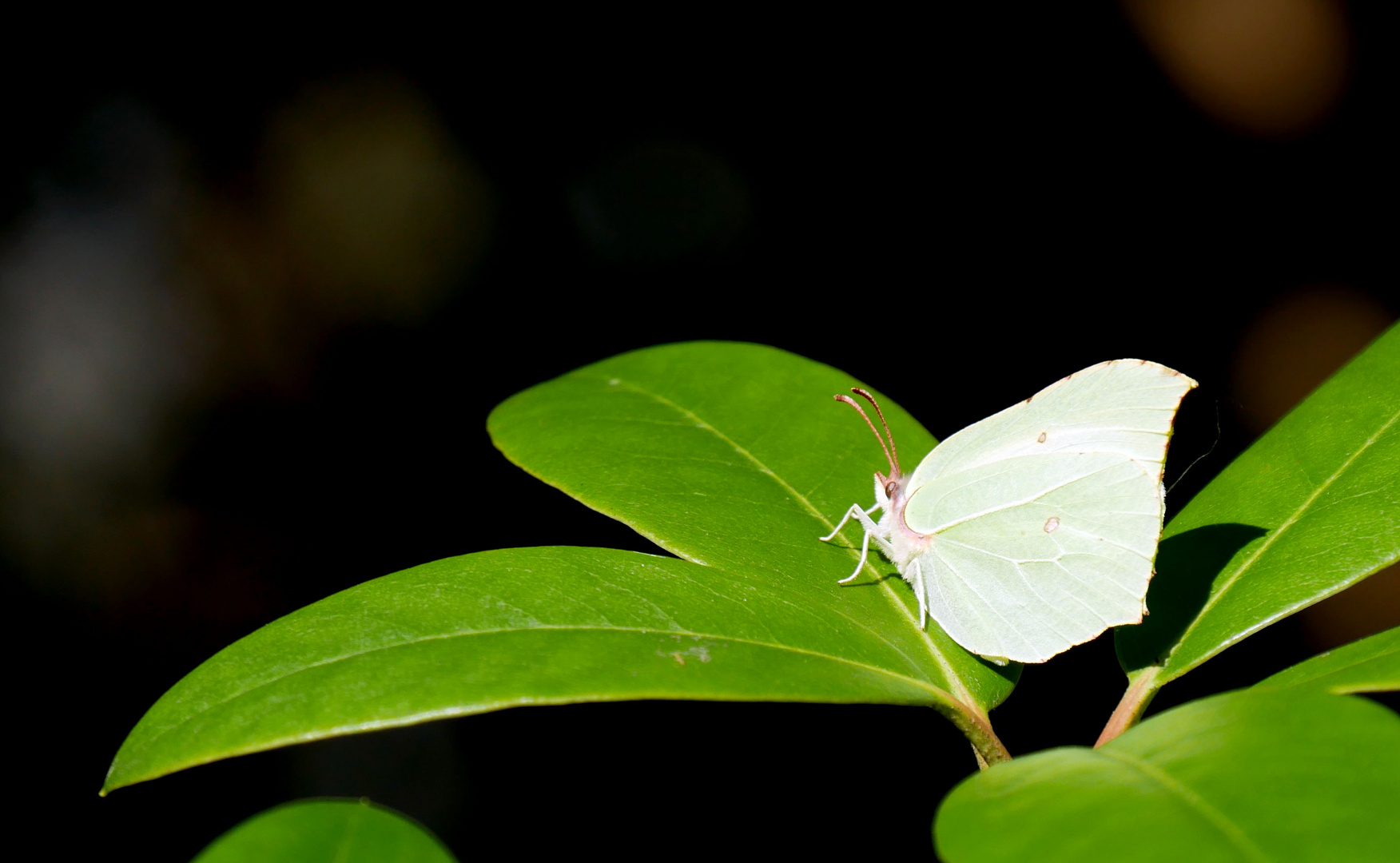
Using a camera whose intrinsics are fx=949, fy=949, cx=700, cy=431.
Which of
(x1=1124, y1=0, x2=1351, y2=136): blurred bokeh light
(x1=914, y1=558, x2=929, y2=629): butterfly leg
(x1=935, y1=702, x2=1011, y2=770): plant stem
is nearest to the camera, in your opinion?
(x1=935, y1=702, x2=1011, y2=770): plant stem

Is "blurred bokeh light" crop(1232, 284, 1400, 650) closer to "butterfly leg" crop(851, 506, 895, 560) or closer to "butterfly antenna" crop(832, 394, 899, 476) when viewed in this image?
"butterfly antenna" crop(832, 394, 899, 476)

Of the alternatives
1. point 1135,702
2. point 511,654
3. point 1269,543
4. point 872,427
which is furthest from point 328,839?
point 1269,543

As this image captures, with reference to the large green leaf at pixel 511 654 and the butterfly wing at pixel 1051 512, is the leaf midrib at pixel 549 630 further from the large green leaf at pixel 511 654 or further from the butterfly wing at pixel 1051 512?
the butterfly wing at pixel 1051 512

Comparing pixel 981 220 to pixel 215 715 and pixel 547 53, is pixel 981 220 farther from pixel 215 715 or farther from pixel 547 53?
pixel 215 715

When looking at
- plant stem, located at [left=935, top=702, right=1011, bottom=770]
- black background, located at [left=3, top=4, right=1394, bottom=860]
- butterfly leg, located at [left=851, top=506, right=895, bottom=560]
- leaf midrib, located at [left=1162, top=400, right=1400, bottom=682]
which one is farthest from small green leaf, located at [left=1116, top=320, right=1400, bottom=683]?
black background, located at [left=3, top=4, right=1394, bottom=860]

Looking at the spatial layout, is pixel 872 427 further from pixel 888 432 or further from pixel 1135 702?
pixel 1135 702

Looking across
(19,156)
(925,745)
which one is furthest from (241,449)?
(925,745)

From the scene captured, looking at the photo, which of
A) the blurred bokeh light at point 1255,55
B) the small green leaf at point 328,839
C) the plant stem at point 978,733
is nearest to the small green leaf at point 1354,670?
the plant stem at point 978,733
